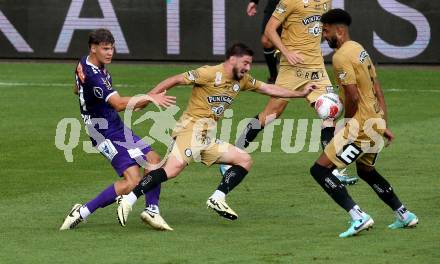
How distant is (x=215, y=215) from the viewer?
14.2 metres

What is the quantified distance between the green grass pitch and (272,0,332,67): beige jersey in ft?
5.22

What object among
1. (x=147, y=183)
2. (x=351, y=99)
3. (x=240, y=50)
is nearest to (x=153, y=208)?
(x=147, y=183)

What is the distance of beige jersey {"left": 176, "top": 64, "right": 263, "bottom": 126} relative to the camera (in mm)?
13680

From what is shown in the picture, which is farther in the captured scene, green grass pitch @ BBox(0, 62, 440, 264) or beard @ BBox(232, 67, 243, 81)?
beard @ BBox(232, 67, 243, 81)

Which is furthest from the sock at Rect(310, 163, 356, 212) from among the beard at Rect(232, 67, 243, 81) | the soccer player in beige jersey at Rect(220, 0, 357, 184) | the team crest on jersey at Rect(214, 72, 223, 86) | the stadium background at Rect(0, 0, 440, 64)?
the stadium background at Rect(0, 0, 440, 64)

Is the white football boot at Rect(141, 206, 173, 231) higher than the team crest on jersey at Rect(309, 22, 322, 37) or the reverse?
the reverse

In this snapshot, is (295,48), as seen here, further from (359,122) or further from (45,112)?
(45,112)

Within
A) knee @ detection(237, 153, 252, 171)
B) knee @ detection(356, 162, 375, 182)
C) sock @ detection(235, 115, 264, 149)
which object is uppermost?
knee @ detection(356, 162, 375, 182)

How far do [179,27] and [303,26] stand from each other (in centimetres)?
1199

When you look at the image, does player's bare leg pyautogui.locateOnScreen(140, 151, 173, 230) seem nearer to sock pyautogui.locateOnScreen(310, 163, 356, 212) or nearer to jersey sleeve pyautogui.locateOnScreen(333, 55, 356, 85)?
sock pyautogui.locateOnScreen(310, 163, 356, 212)

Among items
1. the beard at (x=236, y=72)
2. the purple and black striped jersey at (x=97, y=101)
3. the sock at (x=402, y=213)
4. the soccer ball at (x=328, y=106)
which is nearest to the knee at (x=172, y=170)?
the purple and black striped jersey at (x=97, y=101)

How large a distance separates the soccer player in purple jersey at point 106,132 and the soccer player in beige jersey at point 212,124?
0.35 meters

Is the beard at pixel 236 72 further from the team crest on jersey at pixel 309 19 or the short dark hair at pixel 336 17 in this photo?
the team crest on jersey at pixel 309 19

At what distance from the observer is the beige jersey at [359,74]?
500 inches
